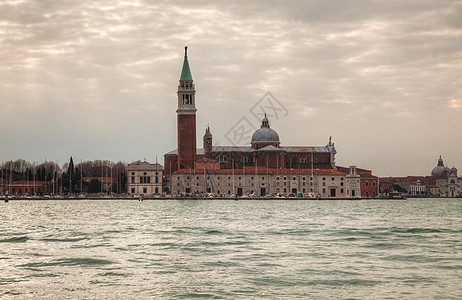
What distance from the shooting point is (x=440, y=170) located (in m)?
131

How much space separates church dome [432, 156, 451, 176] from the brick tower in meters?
69.0

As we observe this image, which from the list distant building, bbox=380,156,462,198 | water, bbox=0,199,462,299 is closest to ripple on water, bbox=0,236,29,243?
water, bbox=0,199,462,299

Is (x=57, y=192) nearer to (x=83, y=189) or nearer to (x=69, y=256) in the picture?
(x=83, y=189)

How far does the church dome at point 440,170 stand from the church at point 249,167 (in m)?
50.4

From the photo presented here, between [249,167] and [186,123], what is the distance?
31.3 feet

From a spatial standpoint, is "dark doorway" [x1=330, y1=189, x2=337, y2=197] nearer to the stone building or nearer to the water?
the stone building

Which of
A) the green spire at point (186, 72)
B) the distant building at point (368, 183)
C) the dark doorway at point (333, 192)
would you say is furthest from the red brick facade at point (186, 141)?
the distant building at point (368, 183)

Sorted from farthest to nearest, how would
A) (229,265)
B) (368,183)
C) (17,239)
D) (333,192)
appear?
(368,183) → (333,192) → (17,239) → (229,265)

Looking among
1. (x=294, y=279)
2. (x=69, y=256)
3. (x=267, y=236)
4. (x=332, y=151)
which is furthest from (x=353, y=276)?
(x=332, y=151)

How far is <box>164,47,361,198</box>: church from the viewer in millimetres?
76562

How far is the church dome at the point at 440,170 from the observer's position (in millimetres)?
129550

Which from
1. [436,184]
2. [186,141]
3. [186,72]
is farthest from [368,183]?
[436,184]

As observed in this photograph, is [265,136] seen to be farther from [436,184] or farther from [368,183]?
[436,184]

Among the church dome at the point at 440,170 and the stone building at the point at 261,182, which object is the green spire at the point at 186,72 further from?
the church dome at the point at 440,170
